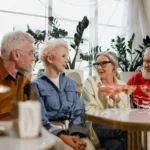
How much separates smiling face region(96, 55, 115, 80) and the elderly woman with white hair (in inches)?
13.7

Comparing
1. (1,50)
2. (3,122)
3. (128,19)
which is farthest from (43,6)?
(3,122)

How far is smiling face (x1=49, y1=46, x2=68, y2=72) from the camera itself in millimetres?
1917

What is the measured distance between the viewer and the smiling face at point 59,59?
1917 millimetres

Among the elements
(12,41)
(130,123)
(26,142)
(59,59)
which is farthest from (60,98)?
(26,142)

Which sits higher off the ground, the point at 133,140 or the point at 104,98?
the point at 104,98

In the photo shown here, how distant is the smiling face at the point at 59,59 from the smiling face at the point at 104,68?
0.35 metres

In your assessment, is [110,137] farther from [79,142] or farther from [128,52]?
[128,52]

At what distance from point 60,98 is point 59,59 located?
12.0 inches

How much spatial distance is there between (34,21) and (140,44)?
1.89 metres

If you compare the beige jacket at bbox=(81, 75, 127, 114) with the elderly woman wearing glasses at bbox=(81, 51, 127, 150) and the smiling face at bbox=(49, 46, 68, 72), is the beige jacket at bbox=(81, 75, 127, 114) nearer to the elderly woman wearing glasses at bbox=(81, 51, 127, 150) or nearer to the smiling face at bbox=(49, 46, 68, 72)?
the elderly woman wearing glasses at bbox=(81, 51, 127, 150)

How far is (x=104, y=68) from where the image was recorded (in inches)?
85.7

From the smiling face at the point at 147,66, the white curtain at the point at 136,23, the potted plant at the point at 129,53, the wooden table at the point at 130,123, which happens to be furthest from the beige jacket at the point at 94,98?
the white curtain at the point at 136,23

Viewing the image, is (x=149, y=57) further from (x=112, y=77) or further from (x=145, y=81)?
(x=112, y=77)

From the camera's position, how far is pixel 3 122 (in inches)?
24.9
